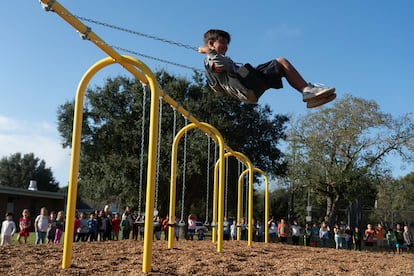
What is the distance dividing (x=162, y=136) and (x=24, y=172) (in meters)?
47.0

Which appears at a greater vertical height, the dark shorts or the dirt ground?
the dark shorts

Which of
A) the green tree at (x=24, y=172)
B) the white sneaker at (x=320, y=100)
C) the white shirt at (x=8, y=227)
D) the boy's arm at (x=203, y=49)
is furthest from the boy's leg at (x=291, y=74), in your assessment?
the green tree at (x=24, y=172)

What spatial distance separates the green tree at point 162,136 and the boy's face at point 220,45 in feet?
56.6

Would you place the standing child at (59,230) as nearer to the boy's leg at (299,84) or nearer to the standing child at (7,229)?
the standing child at (7,229)

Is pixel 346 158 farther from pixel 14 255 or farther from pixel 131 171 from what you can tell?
pixel 14 255

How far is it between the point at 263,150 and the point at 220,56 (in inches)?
801

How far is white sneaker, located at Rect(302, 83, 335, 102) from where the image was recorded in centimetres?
474

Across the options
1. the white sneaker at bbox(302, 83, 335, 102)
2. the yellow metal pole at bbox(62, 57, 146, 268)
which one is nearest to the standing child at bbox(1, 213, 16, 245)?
the yellow metal pole at bbox(62, 57, 146, 268)

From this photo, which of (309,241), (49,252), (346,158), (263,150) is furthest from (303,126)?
(49,252)

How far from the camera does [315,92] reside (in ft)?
15.7

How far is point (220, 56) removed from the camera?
5086mm

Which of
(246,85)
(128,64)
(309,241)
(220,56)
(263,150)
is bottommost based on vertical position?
(309,241)

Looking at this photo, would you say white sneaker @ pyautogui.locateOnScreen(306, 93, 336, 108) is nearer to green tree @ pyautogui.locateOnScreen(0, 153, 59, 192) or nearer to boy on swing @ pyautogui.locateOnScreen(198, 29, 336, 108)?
boy on swing @ pyautogui.locateOnScreen(198, 29, 336, 108)

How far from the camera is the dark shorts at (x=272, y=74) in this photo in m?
5.09
